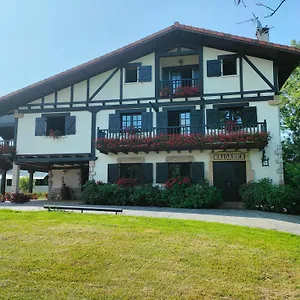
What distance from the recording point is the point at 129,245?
20.3 feet

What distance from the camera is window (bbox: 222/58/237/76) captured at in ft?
57.8

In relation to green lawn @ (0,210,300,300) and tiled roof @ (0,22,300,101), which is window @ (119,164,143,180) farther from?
green lawn @ (0,210,300,300)

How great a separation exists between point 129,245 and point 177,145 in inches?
408

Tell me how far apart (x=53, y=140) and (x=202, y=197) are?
31.5 feet

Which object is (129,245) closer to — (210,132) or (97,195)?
(97,195)

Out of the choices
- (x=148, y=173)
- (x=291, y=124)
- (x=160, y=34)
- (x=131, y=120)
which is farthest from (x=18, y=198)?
(x=291, y=124)

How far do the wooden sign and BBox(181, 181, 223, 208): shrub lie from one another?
2.06 metres

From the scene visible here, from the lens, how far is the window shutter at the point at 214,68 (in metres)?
17.6

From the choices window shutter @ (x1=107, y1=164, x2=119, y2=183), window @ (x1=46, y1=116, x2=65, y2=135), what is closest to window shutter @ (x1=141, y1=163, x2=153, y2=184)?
window shutter @ (x1=107, y1=164, x2=119, y2=183)

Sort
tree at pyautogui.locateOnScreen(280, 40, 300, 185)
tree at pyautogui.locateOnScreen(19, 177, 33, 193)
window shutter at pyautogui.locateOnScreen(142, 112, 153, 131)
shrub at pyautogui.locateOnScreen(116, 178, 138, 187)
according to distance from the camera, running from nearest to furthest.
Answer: tree at pyautogui.locateOnScreen(280, 40, 300, 185) → shrub at pyautogui.locateOnScreen(116, 178, 138, 187) → window shutter at pyautogui.locateOnScreen(142, 112, 153, 131) → tree at pyautogui.locateOnScreen(19, 177, 33, 193)

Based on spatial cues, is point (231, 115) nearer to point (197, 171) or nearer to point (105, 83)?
point (197, 171)

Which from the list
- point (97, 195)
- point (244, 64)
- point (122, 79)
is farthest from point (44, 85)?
point (244, 64)

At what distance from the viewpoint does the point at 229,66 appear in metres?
17.8

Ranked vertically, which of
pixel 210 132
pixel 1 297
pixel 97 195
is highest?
pixel 210 132
